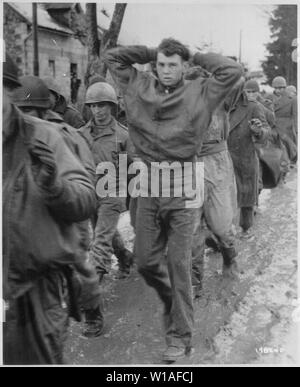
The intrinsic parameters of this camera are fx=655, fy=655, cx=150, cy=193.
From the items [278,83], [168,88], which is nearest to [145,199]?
[168,88]

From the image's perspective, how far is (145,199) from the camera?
4082 mm

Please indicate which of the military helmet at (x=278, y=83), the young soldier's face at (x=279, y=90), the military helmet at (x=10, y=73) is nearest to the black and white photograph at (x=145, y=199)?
the military helmet at (x=10, y=73)

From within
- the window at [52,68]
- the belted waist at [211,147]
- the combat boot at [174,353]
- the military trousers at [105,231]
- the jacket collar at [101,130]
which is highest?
the window at [52,68]

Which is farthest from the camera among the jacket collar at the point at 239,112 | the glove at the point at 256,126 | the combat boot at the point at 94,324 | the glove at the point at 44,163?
the jacket collar at the point at 239,112

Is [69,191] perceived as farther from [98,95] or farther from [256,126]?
[256,126]

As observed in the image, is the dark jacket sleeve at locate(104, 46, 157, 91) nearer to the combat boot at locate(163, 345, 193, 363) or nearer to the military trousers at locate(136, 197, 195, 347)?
the military trousers at locate(136, 197, 195, 347)

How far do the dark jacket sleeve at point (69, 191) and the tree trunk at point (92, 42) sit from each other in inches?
125

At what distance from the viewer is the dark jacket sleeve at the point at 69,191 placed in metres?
2.62

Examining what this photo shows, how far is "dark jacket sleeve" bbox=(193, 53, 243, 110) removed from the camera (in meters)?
3.95

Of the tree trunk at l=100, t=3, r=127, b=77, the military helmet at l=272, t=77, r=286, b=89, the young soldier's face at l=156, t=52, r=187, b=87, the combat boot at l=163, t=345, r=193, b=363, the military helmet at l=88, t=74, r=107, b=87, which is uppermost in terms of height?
the military helmet at l=272, t=77, r=286, b=89

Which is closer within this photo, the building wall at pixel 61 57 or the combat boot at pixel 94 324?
the combat boot at pixel 94 324

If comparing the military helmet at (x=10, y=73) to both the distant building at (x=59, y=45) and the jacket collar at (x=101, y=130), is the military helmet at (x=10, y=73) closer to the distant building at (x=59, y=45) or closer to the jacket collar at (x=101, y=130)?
the distant building at (x=59, y=45)

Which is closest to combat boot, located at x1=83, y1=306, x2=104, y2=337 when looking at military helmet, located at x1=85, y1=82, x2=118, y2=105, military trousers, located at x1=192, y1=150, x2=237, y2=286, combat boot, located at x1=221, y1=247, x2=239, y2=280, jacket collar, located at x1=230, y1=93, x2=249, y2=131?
military trousers, located at x1=192, y1=150, x2=237, y2=286

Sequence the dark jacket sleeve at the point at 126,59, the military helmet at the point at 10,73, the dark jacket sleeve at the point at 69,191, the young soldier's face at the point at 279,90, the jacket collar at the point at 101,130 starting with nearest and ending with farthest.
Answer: the dark jacket sleeve at the point at 69,191 < the military helmet at the point at 10,73 < the dark jacket sleeve at the point at 126,59 < the jacket collar at the point at 101,130 < the young soldier's face at the point at 279,90
